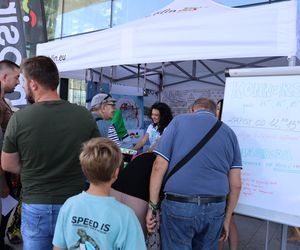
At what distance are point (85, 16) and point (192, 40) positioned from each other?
27.5 feet

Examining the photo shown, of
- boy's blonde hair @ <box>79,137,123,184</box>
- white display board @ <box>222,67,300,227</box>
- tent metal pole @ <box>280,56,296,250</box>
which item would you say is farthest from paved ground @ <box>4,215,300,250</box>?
boy's blonde hair @ <box>79,137,123,184</box>

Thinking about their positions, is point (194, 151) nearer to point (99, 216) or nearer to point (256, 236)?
point (99, 216)

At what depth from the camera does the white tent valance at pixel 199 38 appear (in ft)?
7.61

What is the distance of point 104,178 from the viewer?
141 centimetres

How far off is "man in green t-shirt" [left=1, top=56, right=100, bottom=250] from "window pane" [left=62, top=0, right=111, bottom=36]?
848 centimetres

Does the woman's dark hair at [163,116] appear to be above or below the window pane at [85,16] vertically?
below

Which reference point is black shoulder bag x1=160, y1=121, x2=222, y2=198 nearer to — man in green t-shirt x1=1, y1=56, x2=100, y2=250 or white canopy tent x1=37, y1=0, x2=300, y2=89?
man in green t-shirt x1=1, y1=56, x2=100, y2=250

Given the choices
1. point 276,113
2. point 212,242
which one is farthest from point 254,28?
point 212,242

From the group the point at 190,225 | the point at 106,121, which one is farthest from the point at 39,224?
the point at 106,121

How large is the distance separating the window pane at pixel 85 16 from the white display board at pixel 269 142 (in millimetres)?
8074

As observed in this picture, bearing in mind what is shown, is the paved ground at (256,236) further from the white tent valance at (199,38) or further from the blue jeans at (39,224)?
the blue jeans at (39,224)

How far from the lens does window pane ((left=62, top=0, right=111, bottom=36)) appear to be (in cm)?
986

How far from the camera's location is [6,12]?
4176 mm

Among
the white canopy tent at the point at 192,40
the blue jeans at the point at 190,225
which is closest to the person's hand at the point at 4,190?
the blue jeans at the point at 190,225
